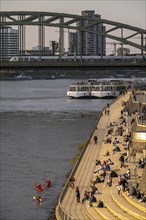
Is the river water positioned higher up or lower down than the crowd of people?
lower down

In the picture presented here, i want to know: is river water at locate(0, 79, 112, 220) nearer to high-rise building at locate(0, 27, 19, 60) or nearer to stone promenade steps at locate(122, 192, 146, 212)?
stone promenade steps at locate(122, 192, 146, 212)

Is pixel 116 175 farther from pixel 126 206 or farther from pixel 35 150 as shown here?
pixel 35 150

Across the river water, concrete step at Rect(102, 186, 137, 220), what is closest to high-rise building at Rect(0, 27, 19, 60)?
the river water

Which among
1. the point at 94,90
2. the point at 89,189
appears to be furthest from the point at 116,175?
the point at 94,90

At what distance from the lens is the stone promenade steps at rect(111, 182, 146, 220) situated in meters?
26.8

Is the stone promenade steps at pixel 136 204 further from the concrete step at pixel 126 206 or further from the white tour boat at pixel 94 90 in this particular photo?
the white tour boat at pixel 94 90

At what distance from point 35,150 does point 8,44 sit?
3682 inches

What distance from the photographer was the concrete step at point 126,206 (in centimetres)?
2678

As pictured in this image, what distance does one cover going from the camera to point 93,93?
5034 inches

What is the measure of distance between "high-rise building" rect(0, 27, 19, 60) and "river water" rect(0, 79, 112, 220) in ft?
107

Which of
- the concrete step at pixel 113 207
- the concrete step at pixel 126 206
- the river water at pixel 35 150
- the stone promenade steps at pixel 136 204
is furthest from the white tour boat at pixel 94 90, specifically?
the stone promenade steps at pixel 136 204

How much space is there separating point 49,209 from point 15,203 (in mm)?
1969

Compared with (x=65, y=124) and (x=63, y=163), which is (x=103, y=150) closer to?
(x=63, y=163)

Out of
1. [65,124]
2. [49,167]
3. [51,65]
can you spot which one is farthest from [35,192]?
[51,65]
